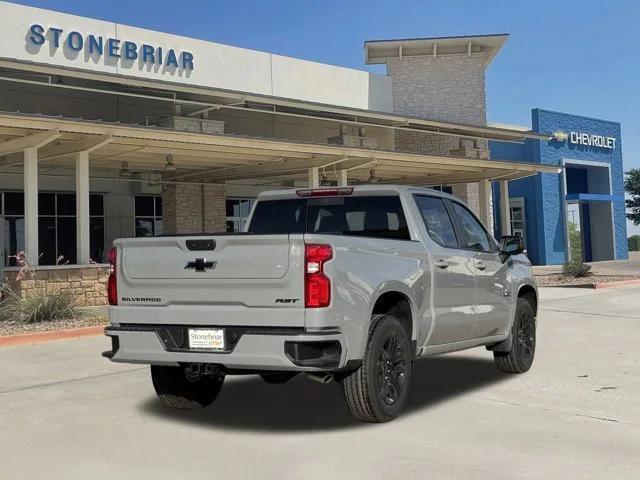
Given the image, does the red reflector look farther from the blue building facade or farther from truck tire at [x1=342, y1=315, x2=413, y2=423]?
the blue building facade

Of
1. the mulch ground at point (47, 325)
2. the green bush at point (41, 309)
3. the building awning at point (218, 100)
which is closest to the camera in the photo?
the mulch ground at point (47, 325)

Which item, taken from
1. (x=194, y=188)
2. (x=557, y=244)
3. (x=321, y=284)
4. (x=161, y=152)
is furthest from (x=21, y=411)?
(x=557, y=244)

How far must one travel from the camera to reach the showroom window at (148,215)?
2602 centimetres

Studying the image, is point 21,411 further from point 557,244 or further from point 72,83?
point 557,244

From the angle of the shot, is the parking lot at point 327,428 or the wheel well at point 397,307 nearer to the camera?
the parking lot at point 327,428

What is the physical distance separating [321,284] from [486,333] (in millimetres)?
2862

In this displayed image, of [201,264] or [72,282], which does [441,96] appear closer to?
[72,282]

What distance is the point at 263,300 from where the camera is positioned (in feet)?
17.6

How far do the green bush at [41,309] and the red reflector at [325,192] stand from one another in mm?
7723

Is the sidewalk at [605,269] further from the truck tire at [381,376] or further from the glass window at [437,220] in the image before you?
the truck tire at [381,376]

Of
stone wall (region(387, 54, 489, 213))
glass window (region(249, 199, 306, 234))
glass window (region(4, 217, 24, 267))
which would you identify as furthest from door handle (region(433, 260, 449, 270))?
stone wall (region(387, 54, 489, 213))

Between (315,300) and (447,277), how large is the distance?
1962mm

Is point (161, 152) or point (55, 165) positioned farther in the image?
point (55, 165)

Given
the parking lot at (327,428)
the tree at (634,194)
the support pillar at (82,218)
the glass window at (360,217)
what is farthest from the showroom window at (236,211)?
the tree at (634,194)
